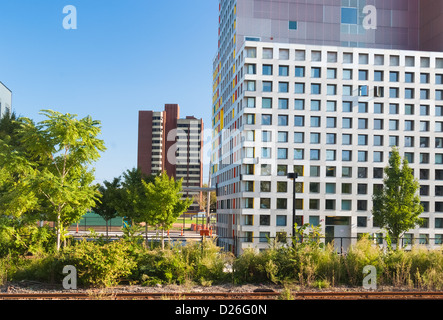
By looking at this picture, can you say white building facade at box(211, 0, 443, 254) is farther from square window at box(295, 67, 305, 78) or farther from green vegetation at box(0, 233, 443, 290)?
green vegetation at box(0, 233, 443, 290)

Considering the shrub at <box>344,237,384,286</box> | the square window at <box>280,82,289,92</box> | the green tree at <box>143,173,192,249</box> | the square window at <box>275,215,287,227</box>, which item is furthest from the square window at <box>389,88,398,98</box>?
the shrub at <box>344,237,384,286</box>

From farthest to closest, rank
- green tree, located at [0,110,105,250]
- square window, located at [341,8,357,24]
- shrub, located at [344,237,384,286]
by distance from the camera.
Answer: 1. square window, located at [341,8,357,24]
2. green tree, located at [0,110,105,250]
3. shrub, located at [344,237,384,286]

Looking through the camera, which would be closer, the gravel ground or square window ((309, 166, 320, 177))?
the gravel ground

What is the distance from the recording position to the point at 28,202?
1862 centimetres

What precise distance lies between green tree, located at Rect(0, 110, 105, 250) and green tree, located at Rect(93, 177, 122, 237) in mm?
20654

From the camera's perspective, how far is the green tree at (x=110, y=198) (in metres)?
41.3

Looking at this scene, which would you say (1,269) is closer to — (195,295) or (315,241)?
(195,295)

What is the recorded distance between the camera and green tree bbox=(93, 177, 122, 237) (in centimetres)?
4134

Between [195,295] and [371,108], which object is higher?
[371,108]

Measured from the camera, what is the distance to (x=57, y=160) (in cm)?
1981

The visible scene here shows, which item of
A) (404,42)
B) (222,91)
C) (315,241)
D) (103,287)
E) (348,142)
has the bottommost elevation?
(103,287)

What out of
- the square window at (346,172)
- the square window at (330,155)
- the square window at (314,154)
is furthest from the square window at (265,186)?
the square window at (346,172)
